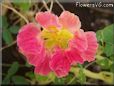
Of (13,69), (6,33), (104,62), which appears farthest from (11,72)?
(104,62)

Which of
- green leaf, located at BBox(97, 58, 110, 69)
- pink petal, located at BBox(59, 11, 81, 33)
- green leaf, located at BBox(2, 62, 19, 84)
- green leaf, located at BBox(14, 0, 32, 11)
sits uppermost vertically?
green leaf, located at BBox(14, 0, 32, 11)

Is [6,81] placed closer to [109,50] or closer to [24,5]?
[24,5]

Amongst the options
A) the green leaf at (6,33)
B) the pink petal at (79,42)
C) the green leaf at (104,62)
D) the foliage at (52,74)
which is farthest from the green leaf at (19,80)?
the pink petal at (79,42)

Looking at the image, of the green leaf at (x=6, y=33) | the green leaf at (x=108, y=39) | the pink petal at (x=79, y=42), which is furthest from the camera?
the green leaf at (x=6, y=33)

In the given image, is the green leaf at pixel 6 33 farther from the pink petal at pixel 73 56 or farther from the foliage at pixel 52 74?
the pink petal at pixel 73 56

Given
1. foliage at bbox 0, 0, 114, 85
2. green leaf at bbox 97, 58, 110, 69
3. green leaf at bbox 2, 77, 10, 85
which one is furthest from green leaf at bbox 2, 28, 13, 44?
green leaf at bbox 97, 58, 110, 69

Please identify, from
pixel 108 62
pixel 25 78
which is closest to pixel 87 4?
pixel 108 62

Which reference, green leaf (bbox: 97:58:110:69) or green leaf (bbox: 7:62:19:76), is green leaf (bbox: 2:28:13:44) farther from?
green leaf (bbox: 97:58:110:69)
